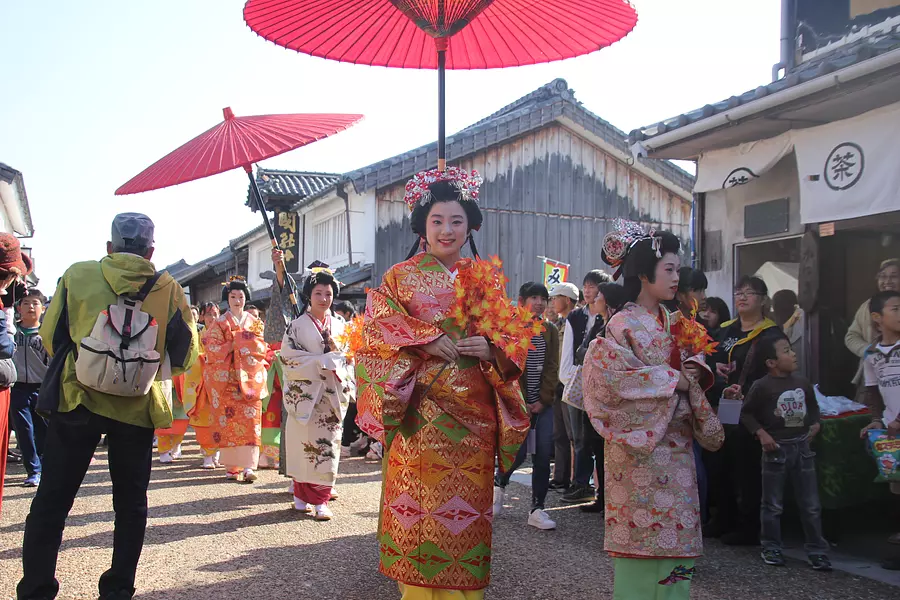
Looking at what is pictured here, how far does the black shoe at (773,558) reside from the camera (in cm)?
511

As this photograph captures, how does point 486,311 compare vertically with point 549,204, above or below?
below

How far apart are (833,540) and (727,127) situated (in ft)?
11.6

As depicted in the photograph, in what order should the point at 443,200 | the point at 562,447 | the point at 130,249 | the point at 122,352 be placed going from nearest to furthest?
1. the point at 443,200
2. the point at 122,352
3. the point at 130,249
4. the point at 562,447

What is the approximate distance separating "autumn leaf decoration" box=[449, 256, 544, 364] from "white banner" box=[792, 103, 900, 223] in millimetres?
3907

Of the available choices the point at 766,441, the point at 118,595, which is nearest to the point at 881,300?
the point at 766,441

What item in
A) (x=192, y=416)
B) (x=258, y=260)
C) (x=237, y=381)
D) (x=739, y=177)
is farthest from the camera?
(x=258, y=260)

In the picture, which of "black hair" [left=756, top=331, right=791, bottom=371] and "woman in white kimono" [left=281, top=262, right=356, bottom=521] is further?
"woman in white kimono" [left=281, top=262, right=356, bottom=521]

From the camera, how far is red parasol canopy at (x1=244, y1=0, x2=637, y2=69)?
4195 millimetres

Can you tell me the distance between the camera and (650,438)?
11.5 feet

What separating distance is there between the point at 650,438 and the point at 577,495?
4039 mm

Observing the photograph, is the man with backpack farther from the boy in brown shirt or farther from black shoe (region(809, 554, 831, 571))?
black shoe (region(809, 554, 831, 571))

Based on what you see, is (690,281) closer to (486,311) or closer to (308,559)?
(486,311)

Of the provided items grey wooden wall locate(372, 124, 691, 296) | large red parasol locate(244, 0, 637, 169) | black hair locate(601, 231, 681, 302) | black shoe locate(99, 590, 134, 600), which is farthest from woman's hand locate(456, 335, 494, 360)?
grey wooden wall locate(372, 124, 691, 296)

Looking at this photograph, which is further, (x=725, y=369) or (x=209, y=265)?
(x=209, y=265)
